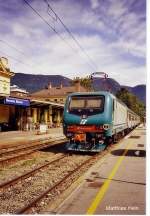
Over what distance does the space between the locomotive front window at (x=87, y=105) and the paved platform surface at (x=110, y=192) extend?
3573 millimetres

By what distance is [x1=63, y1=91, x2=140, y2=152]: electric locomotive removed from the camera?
15.1 metres

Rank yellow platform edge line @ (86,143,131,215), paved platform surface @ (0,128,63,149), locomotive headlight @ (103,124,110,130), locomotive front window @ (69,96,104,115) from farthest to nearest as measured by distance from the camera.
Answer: paved platform surface @ (0,128,63,149) < locomotive front window @ (69,96,104,115) < locomotive headlight @ (103,124,110,130) < yellow platform edge line @ (86,143,131,215)

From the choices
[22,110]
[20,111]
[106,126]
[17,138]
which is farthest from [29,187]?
[22,110]

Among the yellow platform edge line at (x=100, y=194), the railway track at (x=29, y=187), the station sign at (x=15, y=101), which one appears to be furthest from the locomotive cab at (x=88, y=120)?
the station sign at (x=15, y=101)

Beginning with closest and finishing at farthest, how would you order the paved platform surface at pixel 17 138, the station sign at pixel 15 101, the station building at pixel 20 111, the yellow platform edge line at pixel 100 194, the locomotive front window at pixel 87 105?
the yellow platform edge line at pixel 100 194
the locomotive front window at pixel 87 105
the paved platform surface at pixel 17 138
the station sign at pixel 15 101
the station building at pixel 20 111

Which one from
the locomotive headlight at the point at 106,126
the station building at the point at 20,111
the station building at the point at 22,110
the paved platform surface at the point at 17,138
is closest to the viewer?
the locomotive headlight at the point at 106,126

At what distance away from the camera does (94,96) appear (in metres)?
15.6

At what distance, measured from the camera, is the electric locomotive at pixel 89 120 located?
15.1 meters

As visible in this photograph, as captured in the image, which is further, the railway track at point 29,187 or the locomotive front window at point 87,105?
the locomotive front window at point 87,105

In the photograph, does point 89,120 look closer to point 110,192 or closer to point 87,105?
point 87,105

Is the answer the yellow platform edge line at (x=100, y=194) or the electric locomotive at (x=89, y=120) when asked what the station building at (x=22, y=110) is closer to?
the electric locomotive at (x=89, y=120)

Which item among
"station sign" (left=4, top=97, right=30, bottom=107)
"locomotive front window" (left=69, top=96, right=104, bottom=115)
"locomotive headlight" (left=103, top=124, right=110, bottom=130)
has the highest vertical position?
"station sign" (left=4, top=97, right=30, bottom=107)

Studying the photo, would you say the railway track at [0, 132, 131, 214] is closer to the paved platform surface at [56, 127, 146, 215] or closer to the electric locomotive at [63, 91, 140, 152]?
the paved platform surface at [56, 127, 146, 215]

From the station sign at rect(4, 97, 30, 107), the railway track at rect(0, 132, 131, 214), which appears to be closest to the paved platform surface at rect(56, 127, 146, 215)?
the railway track at rect(0, 132, 131, 214)
